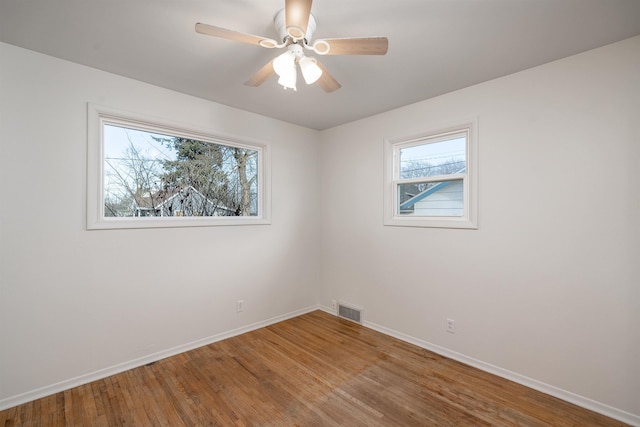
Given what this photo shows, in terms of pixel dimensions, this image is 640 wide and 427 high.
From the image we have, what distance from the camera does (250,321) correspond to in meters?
3.30

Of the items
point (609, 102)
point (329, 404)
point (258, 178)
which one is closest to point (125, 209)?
point (258, 178)

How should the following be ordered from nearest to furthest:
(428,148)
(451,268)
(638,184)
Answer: (638,184) → (451,268) → (428,148)

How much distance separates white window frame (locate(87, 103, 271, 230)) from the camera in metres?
2.30

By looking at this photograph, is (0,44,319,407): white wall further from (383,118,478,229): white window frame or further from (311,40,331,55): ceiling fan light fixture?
(311,40,331,55): ceiling fan light fixture

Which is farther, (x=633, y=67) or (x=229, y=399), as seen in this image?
(x=229, y=399)

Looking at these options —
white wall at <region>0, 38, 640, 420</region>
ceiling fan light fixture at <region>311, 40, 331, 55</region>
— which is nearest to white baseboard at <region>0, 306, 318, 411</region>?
white wall at <region>0, 38, 640, 420</region>

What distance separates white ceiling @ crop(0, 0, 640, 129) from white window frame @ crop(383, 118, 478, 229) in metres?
0.42

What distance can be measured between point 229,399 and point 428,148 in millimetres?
2921

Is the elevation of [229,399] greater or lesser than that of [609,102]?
lesser

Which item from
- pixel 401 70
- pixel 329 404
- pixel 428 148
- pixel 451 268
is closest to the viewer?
pixel 329 404

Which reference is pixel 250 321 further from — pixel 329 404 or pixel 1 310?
pixel 1 310

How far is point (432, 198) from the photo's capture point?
2.98 m

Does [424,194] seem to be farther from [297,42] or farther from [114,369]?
[114,369]

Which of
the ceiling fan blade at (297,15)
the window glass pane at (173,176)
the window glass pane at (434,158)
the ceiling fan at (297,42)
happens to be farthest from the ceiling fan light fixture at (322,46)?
the window glass pane at (173,176)
